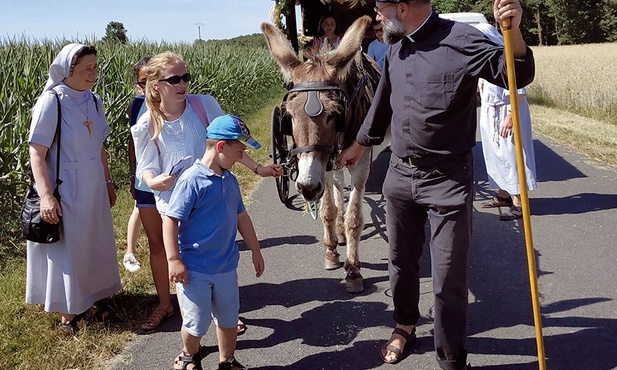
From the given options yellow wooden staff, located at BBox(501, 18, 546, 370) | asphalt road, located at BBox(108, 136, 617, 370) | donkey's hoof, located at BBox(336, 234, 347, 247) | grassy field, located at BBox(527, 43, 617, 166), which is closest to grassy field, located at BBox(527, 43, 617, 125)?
grassy field, located at BBox(527, 43, 617, 166)

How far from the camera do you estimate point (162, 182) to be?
3436 millimetres

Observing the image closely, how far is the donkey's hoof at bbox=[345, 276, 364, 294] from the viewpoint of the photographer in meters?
4.85

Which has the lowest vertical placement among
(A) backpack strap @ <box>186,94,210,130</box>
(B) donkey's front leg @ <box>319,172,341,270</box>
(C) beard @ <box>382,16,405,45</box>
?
(B) donkey's front leg @ <box>319,172,341,270</box>

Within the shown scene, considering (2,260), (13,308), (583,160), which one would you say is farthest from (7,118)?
(583,160)

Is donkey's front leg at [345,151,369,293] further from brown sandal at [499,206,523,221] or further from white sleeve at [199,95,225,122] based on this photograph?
brown sandal at [499,206,523,221]

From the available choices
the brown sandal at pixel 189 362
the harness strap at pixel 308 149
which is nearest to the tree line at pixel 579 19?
the harness strap at pixel 308 149

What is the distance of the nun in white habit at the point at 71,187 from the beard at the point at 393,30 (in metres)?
2.03

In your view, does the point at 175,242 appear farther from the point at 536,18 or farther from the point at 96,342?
the point at 536,18

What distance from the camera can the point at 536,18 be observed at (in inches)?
2325

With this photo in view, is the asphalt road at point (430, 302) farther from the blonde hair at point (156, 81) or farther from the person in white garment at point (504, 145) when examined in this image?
the blonde hair at point (156, 81)

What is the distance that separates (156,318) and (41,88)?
4682mm

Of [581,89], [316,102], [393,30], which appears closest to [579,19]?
[581,89]

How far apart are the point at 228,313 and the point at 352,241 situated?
1.91m

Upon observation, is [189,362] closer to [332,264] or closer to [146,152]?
[146,152]
